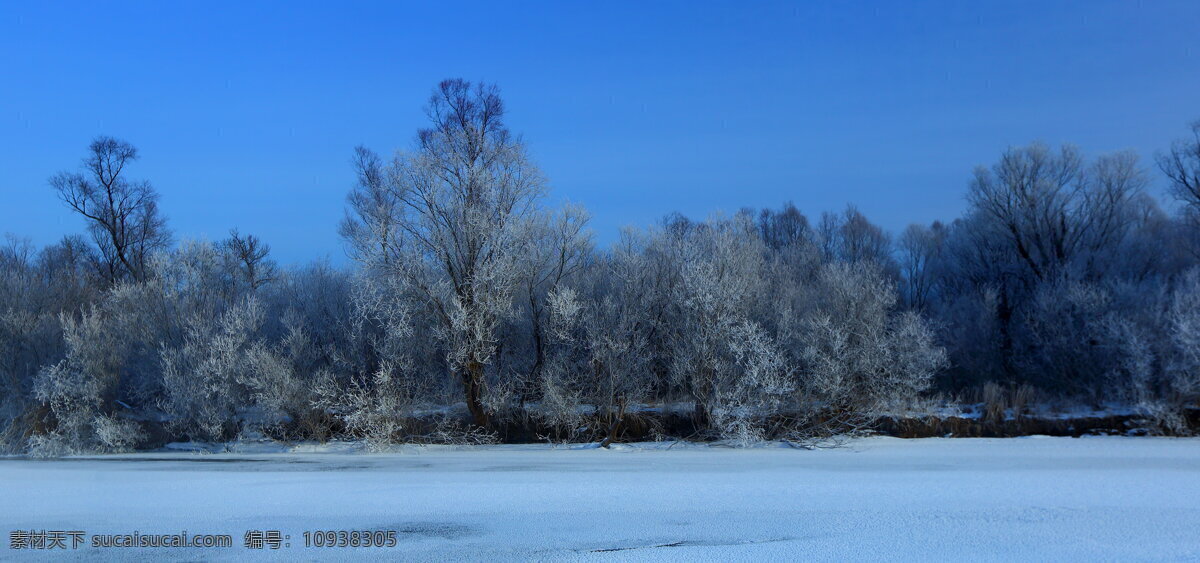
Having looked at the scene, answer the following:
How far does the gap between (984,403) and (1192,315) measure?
6311 mm

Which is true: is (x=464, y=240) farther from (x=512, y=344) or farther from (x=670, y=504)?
(x=670, y=504)

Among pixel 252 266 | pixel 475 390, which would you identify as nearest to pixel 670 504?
pixel 475 390

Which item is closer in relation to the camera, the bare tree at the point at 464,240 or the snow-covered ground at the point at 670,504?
the snow-covered ground at the point at 670,504

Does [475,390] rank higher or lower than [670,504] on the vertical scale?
higher

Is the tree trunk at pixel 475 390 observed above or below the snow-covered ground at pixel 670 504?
above

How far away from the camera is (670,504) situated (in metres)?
12.5

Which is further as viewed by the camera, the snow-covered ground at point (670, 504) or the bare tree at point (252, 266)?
the bare tree at point (252, 266)

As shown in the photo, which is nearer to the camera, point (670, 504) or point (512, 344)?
point (670, 504)

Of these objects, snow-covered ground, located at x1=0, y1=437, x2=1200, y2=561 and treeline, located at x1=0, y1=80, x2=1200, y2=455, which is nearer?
snow-covered ground, located at x1=0, y1=437, x2=1200, y2=561

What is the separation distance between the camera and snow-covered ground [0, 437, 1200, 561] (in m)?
9.71

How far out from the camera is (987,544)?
31.7ft

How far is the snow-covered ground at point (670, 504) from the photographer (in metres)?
9.71

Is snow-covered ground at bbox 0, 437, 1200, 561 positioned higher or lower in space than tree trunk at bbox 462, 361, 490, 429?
lower

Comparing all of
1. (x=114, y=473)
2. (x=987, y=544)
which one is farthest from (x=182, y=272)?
(x=987, y=544)
